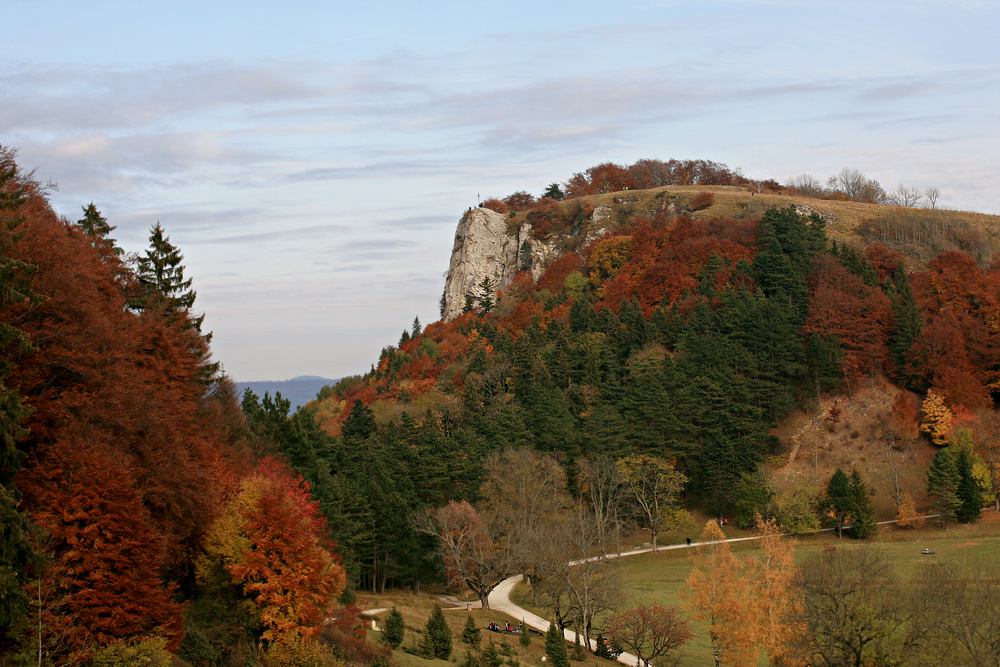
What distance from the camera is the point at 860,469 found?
70188 mm

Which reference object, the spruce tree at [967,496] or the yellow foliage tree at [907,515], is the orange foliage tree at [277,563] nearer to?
the yellow foliage tree at [907,515]

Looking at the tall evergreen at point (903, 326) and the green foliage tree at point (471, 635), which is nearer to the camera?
the green foliage tree at point (471, 635)

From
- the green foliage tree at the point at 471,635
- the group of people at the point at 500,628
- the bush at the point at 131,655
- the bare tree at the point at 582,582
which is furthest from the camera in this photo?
the group of people at the point at 500,628

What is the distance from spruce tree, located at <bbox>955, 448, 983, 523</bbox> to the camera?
6188cm

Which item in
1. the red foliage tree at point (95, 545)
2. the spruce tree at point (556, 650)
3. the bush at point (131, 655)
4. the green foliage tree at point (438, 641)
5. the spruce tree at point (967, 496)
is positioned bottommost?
the spruce tree at point (556, 650)

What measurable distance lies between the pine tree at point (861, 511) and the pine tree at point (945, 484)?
189 inches

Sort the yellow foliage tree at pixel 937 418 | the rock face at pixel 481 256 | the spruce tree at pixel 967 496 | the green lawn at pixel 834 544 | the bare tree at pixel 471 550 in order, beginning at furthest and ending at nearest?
the rock face at pixel 481 256 < the yellow foliage tree at pixel 937 418 < the spruce tree at pixel 967 496 < the bare tree at pixel 471 550 < the green lawn at pixel 834 544

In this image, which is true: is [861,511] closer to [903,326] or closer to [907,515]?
[907,515]

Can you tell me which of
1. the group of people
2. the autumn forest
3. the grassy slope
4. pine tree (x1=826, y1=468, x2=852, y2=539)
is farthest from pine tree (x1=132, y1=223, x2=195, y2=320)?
the grassy slope

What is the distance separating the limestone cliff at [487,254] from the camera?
142625mm

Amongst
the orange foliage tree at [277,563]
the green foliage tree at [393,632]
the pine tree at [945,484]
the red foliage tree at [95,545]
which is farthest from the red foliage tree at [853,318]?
the red foliage tree at [95,545]

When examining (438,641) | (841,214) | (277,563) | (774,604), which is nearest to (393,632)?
(438,641)

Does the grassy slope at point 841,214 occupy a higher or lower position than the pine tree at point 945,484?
higher

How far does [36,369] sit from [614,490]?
4906 cm
